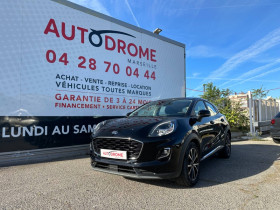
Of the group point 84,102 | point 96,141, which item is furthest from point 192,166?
point 84,102

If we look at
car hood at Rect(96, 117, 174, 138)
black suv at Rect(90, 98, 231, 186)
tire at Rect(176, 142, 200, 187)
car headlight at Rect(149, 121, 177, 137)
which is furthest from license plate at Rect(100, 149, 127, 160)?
tire at Rect(176, 142, 200, 187)

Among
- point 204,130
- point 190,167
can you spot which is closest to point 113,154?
point 190,167

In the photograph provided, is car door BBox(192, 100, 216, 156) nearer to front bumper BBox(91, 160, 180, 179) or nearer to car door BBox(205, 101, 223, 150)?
car door BBox(205, 101, 223, 150)

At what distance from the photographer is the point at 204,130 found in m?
3.94

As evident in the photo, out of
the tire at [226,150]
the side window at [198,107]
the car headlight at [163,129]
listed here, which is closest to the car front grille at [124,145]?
Result: the car headlight at [163,129]

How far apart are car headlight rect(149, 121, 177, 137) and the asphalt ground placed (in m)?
0.86

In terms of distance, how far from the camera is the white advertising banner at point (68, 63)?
189 inches

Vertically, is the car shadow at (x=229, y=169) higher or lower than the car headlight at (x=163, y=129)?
lower

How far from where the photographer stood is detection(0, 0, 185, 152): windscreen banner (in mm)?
4770

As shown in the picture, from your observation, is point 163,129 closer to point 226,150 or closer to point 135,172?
point 135,172

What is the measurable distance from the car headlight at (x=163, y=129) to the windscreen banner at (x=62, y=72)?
3273mm

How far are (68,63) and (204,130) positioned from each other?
389 centimetres

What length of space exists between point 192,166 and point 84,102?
3.64 meters

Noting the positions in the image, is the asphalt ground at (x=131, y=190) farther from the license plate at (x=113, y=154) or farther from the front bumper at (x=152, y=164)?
the license plate at (x=113, y=154)
